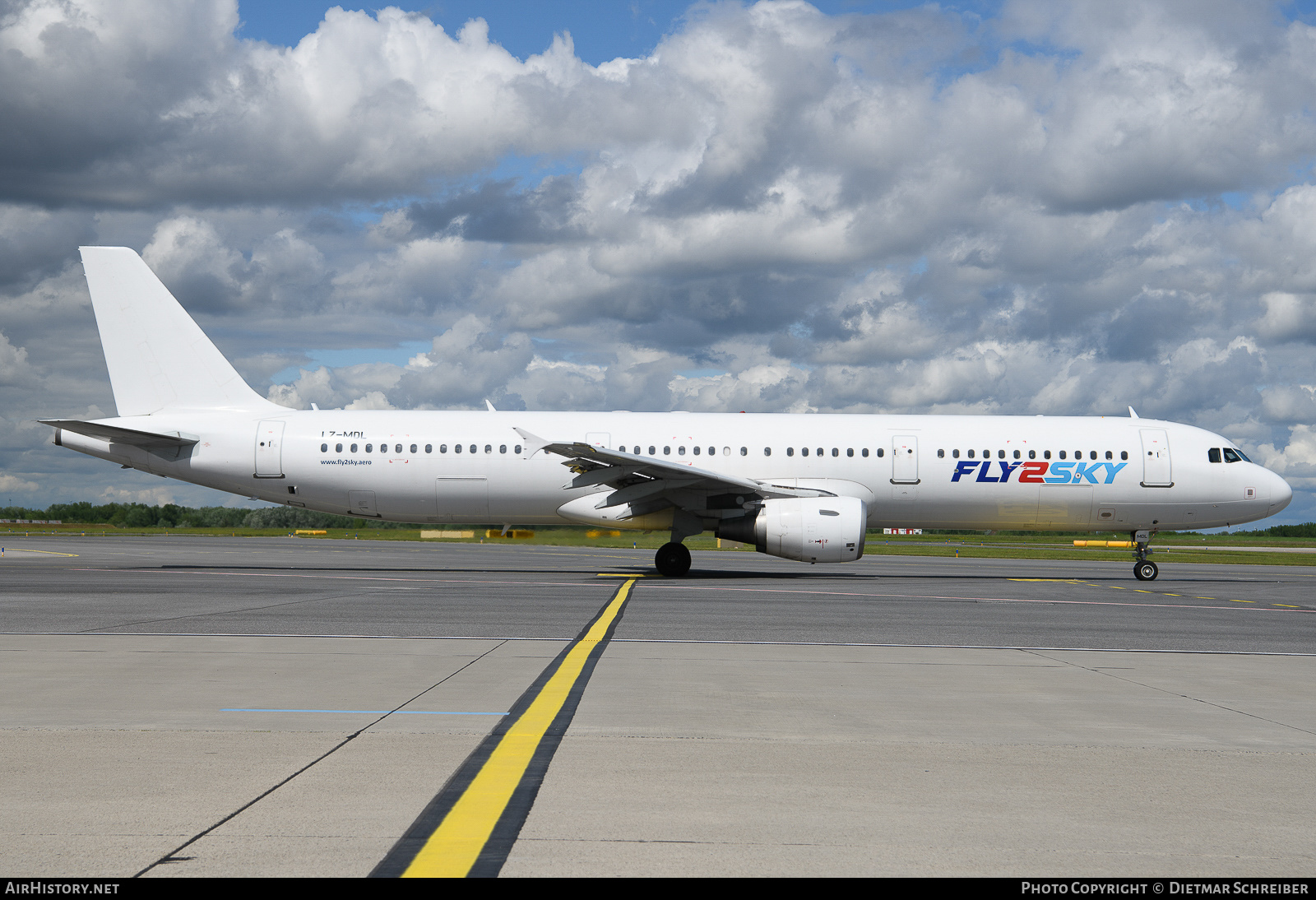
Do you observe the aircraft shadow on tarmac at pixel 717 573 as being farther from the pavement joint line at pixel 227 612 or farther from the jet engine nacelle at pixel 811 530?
the pavement joint line at pixel 227 612

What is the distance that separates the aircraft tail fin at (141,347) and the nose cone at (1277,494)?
2474 centimetres

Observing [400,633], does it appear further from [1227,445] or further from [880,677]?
[1227,445]

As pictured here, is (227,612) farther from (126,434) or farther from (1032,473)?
(1032,473)

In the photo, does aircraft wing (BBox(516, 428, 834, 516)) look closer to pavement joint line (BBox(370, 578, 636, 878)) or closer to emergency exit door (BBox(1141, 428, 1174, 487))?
emergency exit door (BBox(1141, 428, 1174, 487))

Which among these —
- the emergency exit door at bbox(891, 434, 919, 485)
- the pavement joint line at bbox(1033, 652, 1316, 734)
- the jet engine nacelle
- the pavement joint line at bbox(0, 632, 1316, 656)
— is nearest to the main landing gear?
the emergency exit door at bbox(891, 434, 919, 485)

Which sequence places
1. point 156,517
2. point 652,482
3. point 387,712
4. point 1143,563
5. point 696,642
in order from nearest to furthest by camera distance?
point 387,712
point 696,642
point 652,482
point 1143,563
point 156,517

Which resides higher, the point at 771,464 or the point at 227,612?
the point at 771,464

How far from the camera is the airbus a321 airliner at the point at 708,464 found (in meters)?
23.5

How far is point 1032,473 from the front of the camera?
23594 mm

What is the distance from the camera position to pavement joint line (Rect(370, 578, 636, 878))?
3.78m

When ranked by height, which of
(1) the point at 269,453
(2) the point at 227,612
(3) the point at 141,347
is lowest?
(2) the point at 227,612

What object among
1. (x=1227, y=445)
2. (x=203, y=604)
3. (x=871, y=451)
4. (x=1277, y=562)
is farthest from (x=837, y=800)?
(x=1277, y=562)

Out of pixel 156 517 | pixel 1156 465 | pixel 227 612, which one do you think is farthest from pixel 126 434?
pixel 156 517

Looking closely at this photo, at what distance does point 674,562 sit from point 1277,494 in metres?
14.7
